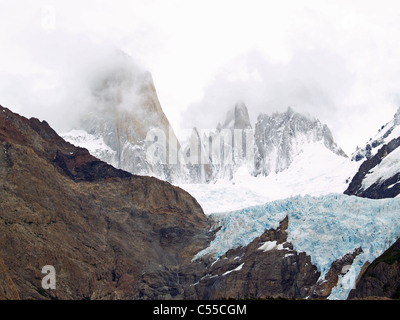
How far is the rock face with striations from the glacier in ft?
38.5

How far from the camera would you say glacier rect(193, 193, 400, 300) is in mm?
149375

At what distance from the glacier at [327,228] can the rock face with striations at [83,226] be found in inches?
461

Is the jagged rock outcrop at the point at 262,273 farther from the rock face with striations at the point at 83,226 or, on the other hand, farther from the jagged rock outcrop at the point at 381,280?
the jagged rock outcrop at the point at 381,280

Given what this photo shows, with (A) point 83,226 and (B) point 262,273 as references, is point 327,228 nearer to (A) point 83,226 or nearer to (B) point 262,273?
(B) point 262,273

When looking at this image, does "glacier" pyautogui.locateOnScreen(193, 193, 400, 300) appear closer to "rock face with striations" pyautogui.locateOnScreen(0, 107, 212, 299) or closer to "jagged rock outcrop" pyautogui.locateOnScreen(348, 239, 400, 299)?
"jagged rock outcrop" pyautogui.locateOnScreen(348, 239, 400, 299)

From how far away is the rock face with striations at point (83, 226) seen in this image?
148875 millimetres

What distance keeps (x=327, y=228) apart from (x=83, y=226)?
178 feet

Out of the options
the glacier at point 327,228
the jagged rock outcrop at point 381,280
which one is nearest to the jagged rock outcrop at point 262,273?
the glacier at point 327,228

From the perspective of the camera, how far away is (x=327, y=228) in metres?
159

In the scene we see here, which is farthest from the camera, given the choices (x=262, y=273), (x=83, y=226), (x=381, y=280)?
(x=83, y=226)

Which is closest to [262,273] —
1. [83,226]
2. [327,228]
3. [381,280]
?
[327,228]

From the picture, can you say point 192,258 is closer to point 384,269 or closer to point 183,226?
point 183,226

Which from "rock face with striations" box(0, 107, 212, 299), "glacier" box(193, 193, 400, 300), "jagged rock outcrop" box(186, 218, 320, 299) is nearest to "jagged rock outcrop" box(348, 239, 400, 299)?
"glacier" box(193, 193, 400, 300)
